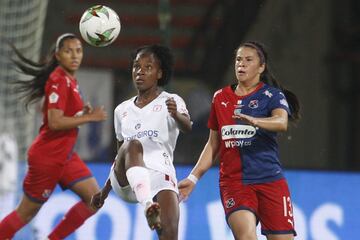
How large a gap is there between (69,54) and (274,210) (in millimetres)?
2306

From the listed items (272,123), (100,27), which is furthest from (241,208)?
(100,27)

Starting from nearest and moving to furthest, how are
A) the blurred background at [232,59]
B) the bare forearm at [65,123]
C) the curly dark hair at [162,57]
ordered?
the curly dark hair at [162,57] → the bare forearm at [65,123] → the blurred background at [232,59]

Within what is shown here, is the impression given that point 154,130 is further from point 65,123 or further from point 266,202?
point 65,123

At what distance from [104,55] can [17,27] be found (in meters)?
2.43

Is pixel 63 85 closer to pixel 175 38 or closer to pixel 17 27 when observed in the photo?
pixel 17 27

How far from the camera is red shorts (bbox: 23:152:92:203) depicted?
7645 mm

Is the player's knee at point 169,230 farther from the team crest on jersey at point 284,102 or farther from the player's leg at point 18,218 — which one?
the player's leg at point 18,218

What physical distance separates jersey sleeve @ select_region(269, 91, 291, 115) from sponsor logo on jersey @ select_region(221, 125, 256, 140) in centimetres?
18

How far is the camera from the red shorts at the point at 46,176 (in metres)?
7.64

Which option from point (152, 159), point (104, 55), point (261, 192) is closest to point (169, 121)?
point (152, 159)

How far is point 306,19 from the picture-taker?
12.4 m

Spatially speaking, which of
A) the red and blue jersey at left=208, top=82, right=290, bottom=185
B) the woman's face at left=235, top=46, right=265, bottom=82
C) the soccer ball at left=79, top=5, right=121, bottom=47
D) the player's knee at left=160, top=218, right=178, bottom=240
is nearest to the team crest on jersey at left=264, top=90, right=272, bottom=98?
the red and blue jersey at left=208, top=82, right=290, bottom=185

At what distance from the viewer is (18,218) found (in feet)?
24.9

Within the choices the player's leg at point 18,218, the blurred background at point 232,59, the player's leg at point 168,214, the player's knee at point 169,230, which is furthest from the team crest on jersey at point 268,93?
the blurred background at point 232,59
